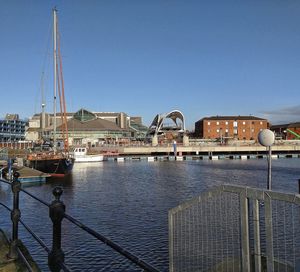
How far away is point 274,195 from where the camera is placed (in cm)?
410

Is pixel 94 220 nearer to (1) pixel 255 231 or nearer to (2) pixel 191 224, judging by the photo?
(2) pixel 191 224

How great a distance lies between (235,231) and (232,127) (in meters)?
173

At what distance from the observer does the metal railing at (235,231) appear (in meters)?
4.35

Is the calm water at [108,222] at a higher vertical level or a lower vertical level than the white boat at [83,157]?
lower

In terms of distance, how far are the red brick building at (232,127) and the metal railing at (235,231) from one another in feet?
555

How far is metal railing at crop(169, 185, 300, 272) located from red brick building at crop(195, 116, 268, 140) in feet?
555

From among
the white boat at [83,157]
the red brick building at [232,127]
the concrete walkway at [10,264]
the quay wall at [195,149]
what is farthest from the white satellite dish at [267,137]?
the red brick building at [232,127]

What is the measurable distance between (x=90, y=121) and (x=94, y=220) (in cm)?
16373

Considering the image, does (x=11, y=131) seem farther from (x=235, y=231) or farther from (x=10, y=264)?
(x=235, y=231)

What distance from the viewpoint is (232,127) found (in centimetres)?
17462

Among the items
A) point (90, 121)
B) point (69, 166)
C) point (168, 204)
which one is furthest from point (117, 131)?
point (168, 204)

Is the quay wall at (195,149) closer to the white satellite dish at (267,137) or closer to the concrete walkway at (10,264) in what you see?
the white satellite dish at (267,137)

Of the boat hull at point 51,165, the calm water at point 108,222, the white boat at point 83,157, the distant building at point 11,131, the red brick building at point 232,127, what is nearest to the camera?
the calm water at point 108,222

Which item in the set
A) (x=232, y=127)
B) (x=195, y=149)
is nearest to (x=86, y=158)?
(x=195, y=149)
